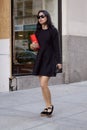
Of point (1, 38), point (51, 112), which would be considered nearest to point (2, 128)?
point (51, 112)

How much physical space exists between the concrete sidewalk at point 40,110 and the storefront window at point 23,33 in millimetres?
825

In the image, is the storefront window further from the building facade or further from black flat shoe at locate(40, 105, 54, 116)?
black flat shoe at locate(40, 105, 54, 116)

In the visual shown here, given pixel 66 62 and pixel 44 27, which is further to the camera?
pixel 66 62

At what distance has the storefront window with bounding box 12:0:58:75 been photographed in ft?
37.8

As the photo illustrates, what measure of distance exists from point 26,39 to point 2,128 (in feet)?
18.9

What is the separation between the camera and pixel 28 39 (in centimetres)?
1202

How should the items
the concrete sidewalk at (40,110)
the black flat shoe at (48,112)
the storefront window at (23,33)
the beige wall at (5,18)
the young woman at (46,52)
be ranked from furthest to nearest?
1. the storefront window at (23,33)
2. the beige wall at (5,18)
3. the black flat shoe at (48,112)
4. the young woman at (46,52)
5. the concrete sidewalk at (40,110)

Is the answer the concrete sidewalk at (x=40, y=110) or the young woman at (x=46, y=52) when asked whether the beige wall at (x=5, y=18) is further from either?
the young woman at (x=46, y=52)

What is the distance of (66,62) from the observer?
13.1 metres

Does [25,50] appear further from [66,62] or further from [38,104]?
[38,104]

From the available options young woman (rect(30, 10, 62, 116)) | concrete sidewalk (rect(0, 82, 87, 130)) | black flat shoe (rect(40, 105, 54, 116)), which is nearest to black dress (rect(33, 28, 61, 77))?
young woman (rect(30, 10, 62, 116))

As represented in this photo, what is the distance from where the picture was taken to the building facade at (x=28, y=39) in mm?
11031

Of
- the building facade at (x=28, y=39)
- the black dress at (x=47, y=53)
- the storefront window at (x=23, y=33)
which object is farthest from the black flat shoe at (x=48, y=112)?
the storefront window at (x=23, y=33)

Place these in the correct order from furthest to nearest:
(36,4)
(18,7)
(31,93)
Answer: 1. (36,4)
2. (18,7)
3. (31,93)
